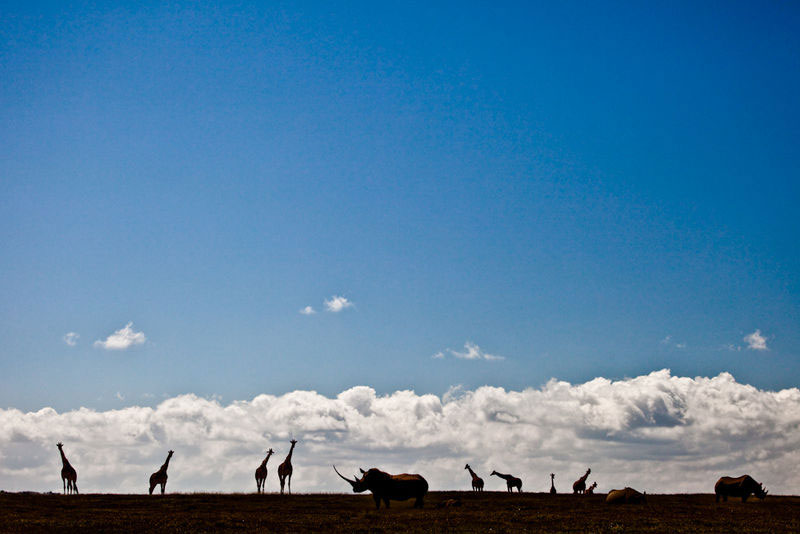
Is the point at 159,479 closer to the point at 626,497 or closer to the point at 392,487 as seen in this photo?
the point at 392,487

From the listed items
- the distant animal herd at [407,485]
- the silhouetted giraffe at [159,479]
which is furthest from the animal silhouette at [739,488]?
the silhouetted giraffe at [159,479]

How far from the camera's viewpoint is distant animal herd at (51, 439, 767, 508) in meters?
48.0

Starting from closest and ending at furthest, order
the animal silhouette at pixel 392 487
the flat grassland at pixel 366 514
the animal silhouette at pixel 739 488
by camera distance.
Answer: the flat grassland at pixel 366 514
the animal silhouette at pixel 392 487
the animal silhouette at pixel 739 488

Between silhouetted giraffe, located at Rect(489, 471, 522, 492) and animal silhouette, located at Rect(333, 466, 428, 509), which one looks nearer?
animal silhouette, located at Rect(333, 466, 428, 509)

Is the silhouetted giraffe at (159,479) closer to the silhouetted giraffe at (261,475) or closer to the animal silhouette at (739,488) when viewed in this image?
the silhouetted giraffe at (261,475)

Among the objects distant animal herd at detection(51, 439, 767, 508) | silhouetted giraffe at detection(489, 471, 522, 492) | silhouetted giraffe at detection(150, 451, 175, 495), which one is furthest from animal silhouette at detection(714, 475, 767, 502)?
silhouetted giraffe at detection(150, 451, 175, 495)

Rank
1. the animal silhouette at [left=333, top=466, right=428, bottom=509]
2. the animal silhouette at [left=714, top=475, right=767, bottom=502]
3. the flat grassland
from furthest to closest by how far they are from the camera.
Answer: the animal silhouette at [left=714, top=475, right=767, bottom=502] → the animal silhouette at [left=333, top=466, right=428, bottom=509] → the flat grassland

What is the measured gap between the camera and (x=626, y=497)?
4988 cm

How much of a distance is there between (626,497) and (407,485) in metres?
16.1

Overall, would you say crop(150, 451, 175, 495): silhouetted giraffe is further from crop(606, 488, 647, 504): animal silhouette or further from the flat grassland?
crop(606, 488, 647, 504): animal silhouette

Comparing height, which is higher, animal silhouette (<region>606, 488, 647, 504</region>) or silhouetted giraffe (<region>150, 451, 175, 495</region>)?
silhouetted giraffe (<region>150, 451, 175, 495</region>)

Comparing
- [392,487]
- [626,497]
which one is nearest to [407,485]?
[392,487]

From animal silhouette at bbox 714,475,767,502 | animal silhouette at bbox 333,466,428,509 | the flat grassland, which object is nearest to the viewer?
the flat grassland

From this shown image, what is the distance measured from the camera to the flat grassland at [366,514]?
37062mm
